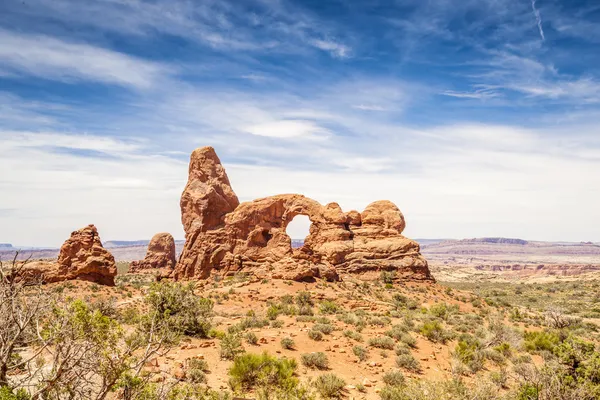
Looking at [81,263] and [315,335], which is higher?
[81,263]

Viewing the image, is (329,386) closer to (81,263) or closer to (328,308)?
(328,308)

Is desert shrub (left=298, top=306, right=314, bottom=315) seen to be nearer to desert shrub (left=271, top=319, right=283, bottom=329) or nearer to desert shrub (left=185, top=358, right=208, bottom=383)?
desert shrub (left=271, top=319, right=283, bottom=329)

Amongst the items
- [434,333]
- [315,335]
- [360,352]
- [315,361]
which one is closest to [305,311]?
[315,335]

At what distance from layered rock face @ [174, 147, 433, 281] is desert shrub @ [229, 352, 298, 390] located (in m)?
22.8

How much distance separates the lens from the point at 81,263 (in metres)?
32.9

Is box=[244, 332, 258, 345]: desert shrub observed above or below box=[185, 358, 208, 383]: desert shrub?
below

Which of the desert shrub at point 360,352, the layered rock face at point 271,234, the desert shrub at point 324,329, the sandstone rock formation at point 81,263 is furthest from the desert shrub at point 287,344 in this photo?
the sandstone rock formation at point 81,263

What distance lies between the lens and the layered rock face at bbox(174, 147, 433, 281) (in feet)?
122

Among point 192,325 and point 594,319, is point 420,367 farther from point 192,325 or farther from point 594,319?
point 594,319

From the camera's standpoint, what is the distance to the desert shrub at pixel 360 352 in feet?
46.1

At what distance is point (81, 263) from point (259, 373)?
28.4m

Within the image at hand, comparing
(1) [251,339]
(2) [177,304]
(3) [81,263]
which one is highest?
(3) [81,263]

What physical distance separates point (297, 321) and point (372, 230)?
21.4 metres

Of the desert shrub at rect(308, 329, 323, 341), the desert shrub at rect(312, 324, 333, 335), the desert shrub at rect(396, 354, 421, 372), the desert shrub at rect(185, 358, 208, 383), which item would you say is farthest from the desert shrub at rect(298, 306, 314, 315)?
the desert shrub at rect(185, 358, 208, 383)
